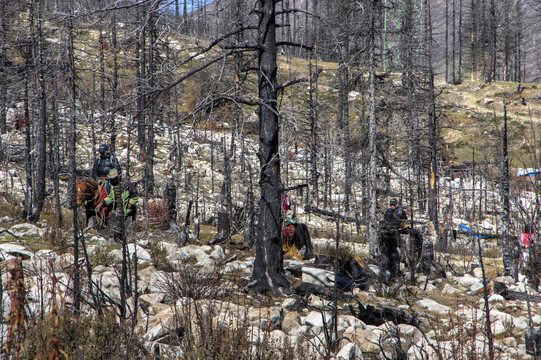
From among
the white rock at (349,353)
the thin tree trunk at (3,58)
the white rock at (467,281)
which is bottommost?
the white rock at (467,281)

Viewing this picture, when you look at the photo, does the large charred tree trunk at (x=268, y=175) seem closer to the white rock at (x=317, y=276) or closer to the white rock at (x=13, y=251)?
the white rock at (x=317, y=276)

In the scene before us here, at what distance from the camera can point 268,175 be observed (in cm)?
612

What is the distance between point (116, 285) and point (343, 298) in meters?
3.54

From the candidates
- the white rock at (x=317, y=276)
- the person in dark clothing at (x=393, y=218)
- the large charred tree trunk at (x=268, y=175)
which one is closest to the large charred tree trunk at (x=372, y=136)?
the person in dark clothing at (x=393, y=218)

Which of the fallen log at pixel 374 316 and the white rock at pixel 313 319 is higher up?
the white rock at pixel 313 319

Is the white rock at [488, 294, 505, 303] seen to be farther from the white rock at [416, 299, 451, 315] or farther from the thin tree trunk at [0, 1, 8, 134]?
the thin tree trunk at [0, 1, 8, 134]

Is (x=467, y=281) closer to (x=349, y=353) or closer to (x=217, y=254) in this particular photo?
(x=217, y=254)

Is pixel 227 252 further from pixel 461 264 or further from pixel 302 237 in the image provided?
pixel 461 264

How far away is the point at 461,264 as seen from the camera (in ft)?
38.4

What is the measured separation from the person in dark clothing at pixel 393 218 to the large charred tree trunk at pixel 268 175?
4.21 m

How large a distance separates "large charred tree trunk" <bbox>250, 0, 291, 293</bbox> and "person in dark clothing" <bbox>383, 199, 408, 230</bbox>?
4210 millimetres

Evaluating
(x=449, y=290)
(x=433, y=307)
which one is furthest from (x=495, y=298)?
(x=433, y=307)

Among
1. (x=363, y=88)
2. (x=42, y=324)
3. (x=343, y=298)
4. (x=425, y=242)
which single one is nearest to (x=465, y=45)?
(x=363, y=88)

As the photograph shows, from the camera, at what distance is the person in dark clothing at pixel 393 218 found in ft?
30.9
